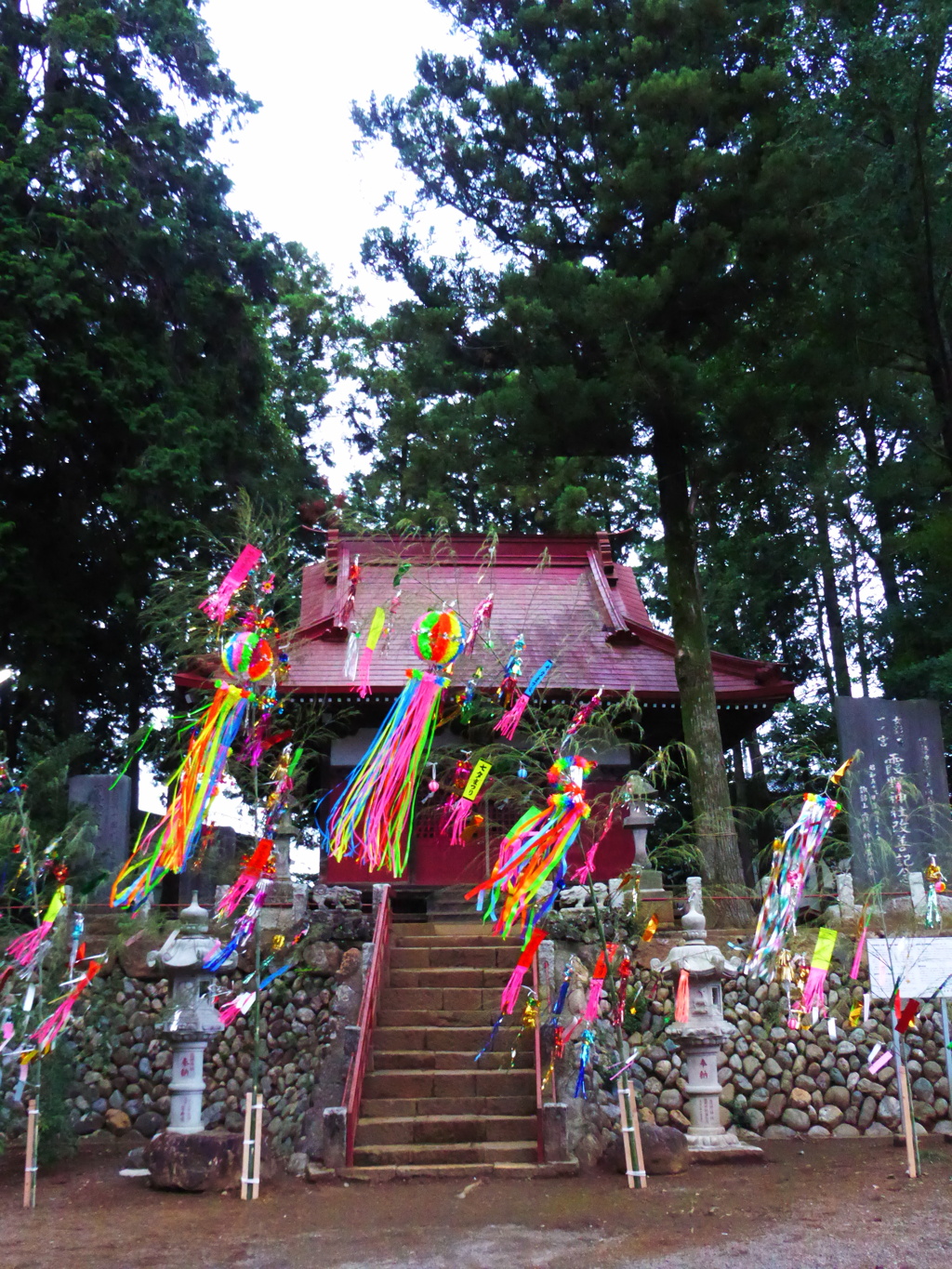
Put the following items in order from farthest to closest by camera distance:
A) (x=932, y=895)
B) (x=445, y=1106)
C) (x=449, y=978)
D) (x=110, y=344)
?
(x=110, y=344)
(x=449, y=978)
(x=932, y=895)
(x=445, y=1106)

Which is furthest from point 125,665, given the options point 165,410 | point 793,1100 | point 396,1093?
point 793,1100

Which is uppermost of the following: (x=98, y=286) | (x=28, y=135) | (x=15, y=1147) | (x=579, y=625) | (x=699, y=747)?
(x=28, y=135)

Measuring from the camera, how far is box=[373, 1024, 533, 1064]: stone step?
316 inches

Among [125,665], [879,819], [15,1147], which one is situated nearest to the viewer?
[15,1147]

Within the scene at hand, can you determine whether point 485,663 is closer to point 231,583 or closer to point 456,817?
point 456,817

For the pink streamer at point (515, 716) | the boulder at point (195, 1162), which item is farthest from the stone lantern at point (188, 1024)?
the pink streamer at point (515, 716)

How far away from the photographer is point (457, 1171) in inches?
269

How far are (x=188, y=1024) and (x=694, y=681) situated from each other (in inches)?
238

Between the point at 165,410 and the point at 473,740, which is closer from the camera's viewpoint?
the point at 473,740

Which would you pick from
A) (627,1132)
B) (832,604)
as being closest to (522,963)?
(627,1132)

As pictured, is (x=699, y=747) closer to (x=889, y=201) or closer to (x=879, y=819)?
(x=879, y=819)

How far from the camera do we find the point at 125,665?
53.6ft

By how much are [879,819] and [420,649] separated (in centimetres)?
599

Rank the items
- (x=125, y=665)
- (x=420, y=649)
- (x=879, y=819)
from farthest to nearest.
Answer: (x=125, y=665) → (x=879, y=819) → (x=420, y=649)
